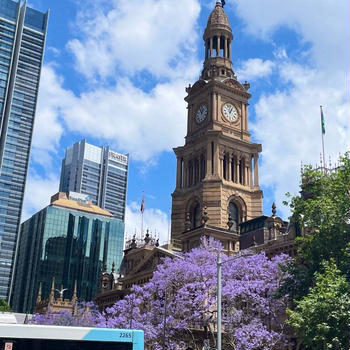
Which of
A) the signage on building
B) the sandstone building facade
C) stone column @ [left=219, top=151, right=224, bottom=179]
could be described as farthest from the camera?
the signage on building

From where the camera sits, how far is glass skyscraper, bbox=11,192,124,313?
147000mm

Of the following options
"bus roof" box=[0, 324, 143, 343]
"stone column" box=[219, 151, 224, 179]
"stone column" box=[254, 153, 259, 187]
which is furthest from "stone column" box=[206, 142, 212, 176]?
"bus roof" box=[0, 324, 143, 343]

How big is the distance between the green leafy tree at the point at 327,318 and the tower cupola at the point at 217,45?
54.8m

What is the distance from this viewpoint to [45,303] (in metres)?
111

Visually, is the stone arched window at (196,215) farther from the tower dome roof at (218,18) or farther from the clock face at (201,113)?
the tower dome roof at (218,18)

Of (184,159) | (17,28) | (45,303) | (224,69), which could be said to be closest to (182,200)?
(184,159)

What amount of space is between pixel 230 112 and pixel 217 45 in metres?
12.4

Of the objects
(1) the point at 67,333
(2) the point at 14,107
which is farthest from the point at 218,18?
(2) the point at 14,107

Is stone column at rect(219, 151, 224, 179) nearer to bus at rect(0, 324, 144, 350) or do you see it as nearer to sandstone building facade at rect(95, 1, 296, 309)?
sandstone building facade at rect(95, 1, 296, 309)

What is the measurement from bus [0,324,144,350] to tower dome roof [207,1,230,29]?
7221 cm

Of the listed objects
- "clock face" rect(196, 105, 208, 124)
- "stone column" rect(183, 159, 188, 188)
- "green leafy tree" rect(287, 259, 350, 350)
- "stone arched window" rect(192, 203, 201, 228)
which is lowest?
"green leafy tree" rect(287, 259, 350, 350)

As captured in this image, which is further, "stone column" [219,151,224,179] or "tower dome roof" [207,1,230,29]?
"tower dome roof" [207,1,230,29]

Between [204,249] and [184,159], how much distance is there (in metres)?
28.6

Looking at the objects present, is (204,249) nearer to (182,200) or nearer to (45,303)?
(182,200)
